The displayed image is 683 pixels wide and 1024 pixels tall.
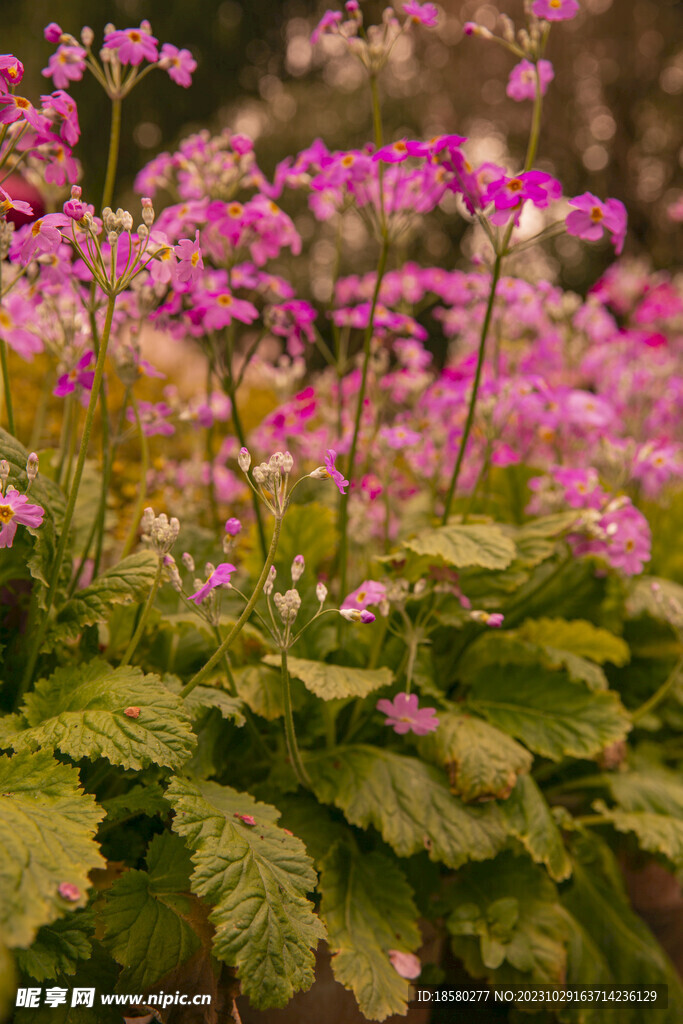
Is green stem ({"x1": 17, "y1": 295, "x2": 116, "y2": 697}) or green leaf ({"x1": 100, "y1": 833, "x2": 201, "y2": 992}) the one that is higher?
green stem ({"x1": 17, "y1": 295, "x2": 116, "y2": 697})

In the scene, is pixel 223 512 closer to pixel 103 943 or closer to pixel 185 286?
pixel 185 286

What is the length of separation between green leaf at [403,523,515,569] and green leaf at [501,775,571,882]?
544 millimetres

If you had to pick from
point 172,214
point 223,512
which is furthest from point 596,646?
point 172,214

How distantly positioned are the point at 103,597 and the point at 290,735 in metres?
0.44

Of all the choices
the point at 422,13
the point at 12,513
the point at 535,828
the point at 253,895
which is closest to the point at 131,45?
the point at 422,13

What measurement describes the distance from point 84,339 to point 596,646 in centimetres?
158

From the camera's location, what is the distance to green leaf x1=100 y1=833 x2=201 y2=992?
127cm

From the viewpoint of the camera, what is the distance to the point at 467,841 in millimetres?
1598

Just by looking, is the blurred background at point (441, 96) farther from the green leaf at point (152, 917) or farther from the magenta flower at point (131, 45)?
the green leaf at point (152, 917)

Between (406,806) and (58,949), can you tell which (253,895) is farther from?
(406,806)

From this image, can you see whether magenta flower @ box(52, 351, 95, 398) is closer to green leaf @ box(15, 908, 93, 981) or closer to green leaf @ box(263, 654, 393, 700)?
green leaf @ box(263, 654, 393, 700)

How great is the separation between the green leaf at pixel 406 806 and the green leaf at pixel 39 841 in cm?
60

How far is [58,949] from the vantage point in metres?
1.21

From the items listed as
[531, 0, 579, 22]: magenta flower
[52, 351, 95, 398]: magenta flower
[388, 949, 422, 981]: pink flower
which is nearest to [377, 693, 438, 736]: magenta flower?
[388, 949, 422, 981]: pink flower
